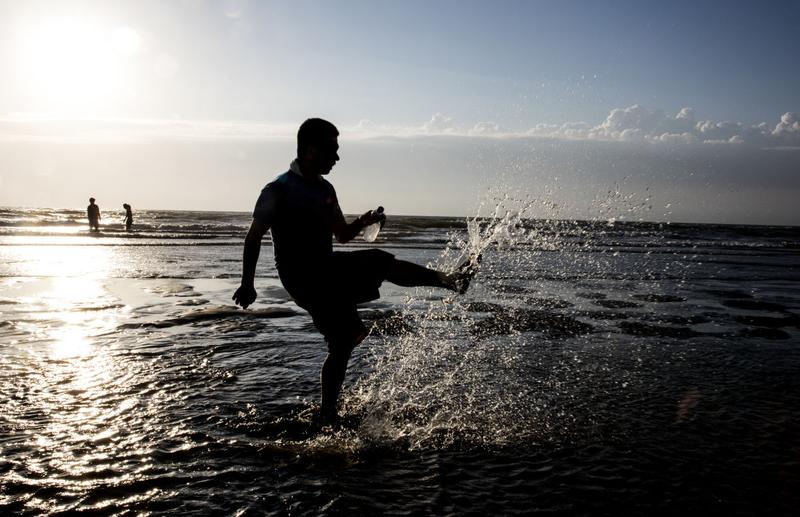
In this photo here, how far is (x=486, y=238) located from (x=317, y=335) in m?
2.89

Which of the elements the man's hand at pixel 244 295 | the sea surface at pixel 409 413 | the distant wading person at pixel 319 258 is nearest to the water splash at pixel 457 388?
the sea surface at pixel 409 413

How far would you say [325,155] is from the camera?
4047 millimetres

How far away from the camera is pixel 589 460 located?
3555 mm

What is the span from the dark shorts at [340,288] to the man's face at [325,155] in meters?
0.64

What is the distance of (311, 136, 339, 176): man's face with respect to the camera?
13.2ft

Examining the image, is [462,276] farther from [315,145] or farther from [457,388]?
[315,145]

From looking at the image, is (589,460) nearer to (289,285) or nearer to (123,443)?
(289,285)

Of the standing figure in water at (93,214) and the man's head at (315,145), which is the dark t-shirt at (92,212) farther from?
the man's head at (315,145)

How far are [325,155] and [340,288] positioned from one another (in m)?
0.98

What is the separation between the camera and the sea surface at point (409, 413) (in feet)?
10.2

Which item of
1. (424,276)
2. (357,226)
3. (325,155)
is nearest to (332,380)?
(424,276)

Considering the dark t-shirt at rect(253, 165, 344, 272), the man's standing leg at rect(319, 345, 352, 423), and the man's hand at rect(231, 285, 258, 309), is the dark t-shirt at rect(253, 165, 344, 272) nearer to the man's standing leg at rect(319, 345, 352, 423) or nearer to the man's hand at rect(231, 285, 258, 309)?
the man's hand at rect(231, 285, 258, 309)

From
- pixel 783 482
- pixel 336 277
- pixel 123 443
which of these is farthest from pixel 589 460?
pixel 123 443

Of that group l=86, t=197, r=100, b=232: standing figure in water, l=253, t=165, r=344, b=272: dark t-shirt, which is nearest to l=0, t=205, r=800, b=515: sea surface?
l=253, t=165, r=344, b=272: dark t-shirt
